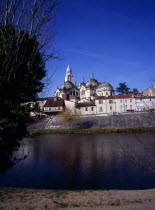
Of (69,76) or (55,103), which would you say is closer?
(55,103)

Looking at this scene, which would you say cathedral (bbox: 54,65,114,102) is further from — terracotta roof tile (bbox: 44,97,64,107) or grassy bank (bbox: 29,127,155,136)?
grassy bank (bbox: 29,127,155,136)

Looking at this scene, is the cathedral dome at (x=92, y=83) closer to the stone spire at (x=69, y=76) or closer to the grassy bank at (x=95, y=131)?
the stone spire at (x=69, y=76)

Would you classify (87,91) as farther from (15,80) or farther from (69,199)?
(69,199)

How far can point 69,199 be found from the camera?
788cm

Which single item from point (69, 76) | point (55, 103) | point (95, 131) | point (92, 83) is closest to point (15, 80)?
point (95, 131)

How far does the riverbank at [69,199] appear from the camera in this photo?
7.21 metres

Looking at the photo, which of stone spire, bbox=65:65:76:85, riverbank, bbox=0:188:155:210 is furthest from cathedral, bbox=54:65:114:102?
riverbank, bbox=0:188:155:210

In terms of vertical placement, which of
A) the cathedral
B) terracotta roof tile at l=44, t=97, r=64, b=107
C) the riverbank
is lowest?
the riverbank

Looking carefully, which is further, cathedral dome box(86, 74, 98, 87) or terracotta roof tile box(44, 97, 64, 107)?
cathedral dome box(86, 74, 98, 87)

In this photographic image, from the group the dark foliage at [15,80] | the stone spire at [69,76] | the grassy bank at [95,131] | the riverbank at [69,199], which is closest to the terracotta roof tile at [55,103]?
the grassy bank at [95,131]

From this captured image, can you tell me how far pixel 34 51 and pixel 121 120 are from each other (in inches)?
1974

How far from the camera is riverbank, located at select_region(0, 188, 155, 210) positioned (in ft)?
23.7

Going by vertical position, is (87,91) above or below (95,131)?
above

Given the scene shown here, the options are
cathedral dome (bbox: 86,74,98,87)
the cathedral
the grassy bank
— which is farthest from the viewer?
cathedral dome (bbox: 86,74,98,87)
